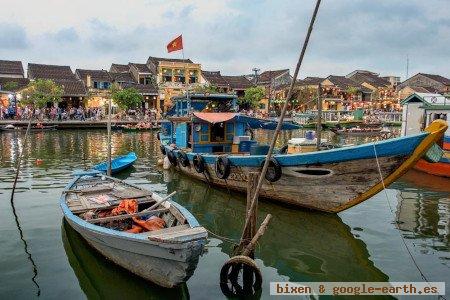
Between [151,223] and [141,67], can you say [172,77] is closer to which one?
[141,67]

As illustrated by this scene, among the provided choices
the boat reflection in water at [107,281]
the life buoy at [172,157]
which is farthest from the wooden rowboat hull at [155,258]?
the life buoy at [172,157]

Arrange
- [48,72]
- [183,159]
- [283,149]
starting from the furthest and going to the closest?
1. [48,72]
2. [183,159]
3. [283,149]

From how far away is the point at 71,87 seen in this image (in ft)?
144

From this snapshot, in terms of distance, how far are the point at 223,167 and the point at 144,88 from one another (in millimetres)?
38649

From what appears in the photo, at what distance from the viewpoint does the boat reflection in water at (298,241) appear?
24.7ft

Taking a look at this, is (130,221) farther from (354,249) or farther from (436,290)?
(436,290)

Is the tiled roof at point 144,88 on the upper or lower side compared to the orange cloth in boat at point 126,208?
upper

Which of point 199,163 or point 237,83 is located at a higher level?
point 237,83

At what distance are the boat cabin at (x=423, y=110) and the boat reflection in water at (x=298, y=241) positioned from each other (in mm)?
10524

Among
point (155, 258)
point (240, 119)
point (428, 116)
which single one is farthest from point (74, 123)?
point (155, 258)

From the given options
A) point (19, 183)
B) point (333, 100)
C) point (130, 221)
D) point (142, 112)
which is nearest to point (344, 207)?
point (130, 221)

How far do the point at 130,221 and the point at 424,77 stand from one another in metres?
69.2

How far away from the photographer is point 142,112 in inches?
1886

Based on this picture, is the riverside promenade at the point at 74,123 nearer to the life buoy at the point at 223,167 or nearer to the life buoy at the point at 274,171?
the life buoy at the point at 223,167
